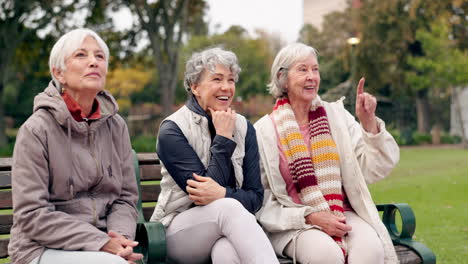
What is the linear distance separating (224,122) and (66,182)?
97 centimetres

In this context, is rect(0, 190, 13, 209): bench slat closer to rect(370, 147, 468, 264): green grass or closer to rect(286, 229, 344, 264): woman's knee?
rect(286, 229, 344, 264): woman's knee

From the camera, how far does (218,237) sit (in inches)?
134

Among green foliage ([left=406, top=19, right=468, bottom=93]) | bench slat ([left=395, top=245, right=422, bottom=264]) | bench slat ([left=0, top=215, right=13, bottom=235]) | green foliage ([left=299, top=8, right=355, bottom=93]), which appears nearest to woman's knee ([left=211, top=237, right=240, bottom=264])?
bench slat ([left=395, top=245, right=422, bottom=264])

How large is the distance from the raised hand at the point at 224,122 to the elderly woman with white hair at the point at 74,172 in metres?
0.54

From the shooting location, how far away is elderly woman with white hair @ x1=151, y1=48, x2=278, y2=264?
10.8 feet

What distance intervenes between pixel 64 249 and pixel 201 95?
1.26 metres

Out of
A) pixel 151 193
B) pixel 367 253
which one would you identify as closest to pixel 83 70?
pixel 151 193

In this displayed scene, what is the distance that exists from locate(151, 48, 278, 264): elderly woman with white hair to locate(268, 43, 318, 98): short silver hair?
0.51 m

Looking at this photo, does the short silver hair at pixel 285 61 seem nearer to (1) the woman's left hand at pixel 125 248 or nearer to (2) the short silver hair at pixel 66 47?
(2) the short silver hair at pixel 66 47

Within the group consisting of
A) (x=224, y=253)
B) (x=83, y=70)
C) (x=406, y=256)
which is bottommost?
(x=406, y=256)

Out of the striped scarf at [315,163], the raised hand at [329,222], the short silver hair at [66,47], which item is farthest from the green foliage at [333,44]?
the short silver hair at [66,47]

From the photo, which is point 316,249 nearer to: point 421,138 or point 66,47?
point 66,47

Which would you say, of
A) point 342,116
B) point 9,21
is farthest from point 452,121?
point 342,116

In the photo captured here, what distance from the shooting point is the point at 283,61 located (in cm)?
417
